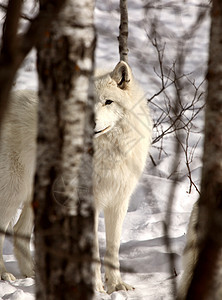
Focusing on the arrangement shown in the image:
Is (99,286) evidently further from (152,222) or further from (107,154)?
(152,222)

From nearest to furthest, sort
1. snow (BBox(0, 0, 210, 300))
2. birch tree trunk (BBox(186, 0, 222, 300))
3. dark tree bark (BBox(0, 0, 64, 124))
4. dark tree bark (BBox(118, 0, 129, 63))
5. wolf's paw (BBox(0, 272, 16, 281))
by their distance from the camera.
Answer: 1. dark tree bark (BBox(0, 0, 64, 124))
2. birch tree trunk (BBox(186, 0, 222, 300))
3. snow (BBox(0, 0, 210, 300))
4. wolf's paw (BBox(0, 272, 16, 281))
5. dark tree bark (BBox(118, 0, 129, 63))

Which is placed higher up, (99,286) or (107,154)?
(107,154)

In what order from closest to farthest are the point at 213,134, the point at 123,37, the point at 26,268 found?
the point at 213,134 < the point at 26,268 < the point at 123,37

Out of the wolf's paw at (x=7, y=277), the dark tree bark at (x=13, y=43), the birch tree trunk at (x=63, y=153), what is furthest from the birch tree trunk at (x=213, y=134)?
the wolf's paw at (x=7, y=277)

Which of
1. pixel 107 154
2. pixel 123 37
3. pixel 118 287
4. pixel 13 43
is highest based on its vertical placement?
pixel 123 37

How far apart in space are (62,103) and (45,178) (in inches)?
12.1

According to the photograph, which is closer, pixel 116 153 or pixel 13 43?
pixel 13 43

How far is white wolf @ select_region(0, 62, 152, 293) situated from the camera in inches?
168

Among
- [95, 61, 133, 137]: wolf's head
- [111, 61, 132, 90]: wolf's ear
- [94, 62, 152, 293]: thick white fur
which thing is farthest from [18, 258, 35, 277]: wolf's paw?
[111, 61, 132, 90]: wolf's ear

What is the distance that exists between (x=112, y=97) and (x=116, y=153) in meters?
0.52

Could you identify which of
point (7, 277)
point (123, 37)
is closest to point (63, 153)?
point (7, 277)

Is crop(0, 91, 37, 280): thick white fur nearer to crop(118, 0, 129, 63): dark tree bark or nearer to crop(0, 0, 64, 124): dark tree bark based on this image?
crop(118, 0, 129, 63): dark tree bark

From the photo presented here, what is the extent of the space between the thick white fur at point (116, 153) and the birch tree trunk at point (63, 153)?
225cm

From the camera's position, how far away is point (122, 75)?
172 inches
